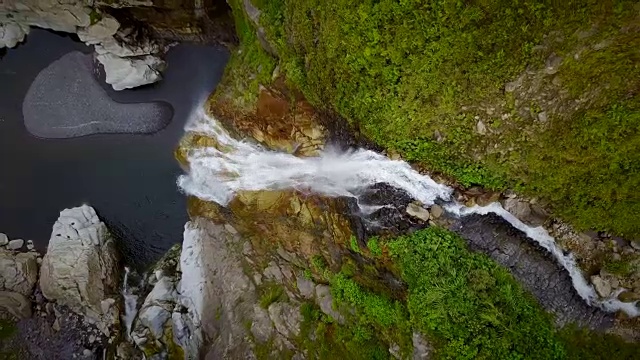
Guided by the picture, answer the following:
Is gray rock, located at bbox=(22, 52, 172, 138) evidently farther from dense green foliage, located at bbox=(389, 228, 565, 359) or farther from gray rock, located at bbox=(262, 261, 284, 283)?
dense green foliage, located at bbox=(389, 228, 565, 359)

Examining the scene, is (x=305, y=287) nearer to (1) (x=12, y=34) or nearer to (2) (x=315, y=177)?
(2) (x=315, y=177)

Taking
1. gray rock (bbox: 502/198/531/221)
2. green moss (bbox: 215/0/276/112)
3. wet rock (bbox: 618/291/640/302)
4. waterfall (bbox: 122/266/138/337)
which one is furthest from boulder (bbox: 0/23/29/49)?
wet rock (bbox: 618/291/640/302)

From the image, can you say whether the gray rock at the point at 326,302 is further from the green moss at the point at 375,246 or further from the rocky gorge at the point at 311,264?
the green moss at the point at 375,246

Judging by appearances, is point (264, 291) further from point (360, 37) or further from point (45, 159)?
point (45, 159)

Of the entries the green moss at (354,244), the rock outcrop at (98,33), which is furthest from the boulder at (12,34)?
the green moss at (354,244)

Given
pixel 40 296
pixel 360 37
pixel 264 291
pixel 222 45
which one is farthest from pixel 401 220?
pixel 40 296

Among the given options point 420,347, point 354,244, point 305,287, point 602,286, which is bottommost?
point 305,287

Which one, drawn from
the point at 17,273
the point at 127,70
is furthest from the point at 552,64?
the point at 17,273
